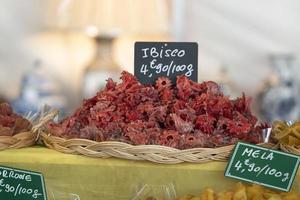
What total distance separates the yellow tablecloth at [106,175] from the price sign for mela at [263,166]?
36 millimetres

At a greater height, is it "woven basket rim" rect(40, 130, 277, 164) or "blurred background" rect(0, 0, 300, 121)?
"blurred background" rect(0, 0, 300, 121)

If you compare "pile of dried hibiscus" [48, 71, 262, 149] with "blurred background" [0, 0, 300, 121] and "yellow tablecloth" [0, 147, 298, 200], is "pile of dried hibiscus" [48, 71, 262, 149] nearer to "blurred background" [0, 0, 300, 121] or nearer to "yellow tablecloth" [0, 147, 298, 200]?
"yellow tablecloth" [0, 147, 298, 200]

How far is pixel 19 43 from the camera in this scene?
270 cm

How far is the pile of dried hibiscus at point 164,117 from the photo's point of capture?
0.99m

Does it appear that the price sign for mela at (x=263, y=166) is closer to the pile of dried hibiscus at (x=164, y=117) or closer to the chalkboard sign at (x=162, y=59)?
the pile of dried hibiscus at (x=164, y=117)

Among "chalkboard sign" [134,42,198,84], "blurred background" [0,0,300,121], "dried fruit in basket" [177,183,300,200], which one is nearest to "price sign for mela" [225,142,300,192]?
"dried fruit in basket" [177,183,300,200]

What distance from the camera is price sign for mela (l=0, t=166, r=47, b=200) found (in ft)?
3.25

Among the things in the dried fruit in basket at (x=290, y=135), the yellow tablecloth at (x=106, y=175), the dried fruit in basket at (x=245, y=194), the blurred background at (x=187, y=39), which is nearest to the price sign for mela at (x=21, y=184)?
the yellow tablecloth at (x=106, y=175)

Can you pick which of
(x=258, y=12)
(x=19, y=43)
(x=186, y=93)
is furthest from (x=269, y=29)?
(x=186, y=93)

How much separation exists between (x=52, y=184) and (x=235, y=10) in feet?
6.01

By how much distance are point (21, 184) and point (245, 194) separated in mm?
407

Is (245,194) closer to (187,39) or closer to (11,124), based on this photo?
(11,124)

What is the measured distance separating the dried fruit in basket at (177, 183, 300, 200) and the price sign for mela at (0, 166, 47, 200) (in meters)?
0.26

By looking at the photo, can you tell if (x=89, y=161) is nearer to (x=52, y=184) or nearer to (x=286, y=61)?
(x=52, y=184)
